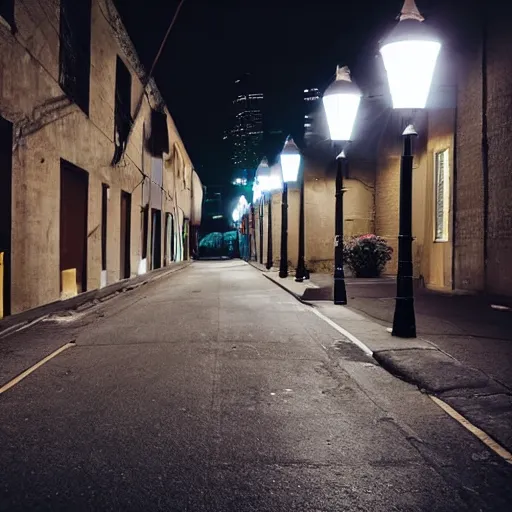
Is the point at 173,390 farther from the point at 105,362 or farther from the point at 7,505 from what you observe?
the point at 7,505

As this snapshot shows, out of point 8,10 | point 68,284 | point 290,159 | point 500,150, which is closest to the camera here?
point 8,10

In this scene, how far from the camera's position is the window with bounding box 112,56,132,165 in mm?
17469

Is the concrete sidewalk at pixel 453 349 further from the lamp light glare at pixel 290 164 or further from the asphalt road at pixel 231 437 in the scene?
the lamp light glare at pixel 290 164

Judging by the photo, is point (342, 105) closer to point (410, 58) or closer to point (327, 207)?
point (410, 58)

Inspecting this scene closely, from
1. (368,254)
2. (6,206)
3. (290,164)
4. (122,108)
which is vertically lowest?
(368,254)

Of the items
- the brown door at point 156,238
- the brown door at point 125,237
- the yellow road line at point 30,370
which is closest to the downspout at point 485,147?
the yellow road line at point 30,370

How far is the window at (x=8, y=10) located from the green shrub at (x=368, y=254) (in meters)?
13.7

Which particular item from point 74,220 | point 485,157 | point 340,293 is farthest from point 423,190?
point 74,220

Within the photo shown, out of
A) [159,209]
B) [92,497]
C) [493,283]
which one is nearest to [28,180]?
[92,497]

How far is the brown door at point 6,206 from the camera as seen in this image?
8992mm

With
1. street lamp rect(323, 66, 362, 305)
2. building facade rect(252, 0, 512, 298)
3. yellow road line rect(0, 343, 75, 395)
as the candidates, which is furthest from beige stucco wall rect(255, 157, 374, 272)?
yellow road line rect(0, 343, 75, 395)

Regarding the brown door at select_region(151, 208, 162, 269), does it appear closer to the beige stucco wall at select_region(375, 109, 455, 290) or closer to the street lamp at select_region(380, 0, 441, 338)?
the beige stucco wall at select_region(375, 109, 455, 290)

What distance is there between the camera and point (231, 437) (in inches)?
152

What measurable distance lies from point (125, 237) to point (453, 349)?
14.8 m
